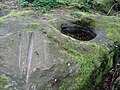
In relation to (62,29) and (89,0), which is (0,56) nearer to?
(62,29)

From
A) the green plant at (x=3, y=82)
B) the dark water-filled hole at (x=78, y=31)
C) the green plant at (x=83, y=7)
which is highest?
the green plant at (x=3, y=82)

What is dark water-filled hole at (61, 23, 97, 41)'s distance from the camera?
602cm

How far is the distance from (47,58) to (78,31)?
191 centimetres

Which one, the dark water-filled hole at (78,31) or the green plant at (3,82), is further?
the dark water-filled hole at (78,31)

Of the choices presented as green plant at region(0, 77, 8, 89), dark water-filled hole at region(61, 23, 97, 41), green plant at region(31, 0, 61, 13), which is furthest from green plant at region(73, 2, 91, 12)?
green plant at region(0, 77, 8, 89)

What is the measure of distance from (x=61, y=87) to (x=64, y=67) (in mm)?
335

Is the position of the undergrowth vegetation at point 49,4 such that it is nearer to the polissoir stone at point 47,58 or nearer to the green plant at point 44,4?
the green plant at point 44,4

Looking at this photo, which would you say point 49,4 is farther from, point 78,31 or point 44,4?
point 78,31

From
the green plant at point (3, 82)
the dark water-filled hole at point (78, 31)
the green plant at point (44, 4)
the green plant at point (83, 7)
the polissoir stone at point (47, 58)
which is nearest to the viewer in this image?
the green plant at point (3, 82)

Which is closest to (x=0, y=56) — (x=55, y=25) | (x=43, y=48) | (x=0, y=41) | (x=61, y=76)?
(x=0, y=41)

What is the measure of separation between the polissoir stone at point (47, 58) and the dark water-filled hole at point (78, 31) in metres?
0.46

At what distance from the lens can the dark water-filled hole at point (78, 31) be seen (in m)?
6.02

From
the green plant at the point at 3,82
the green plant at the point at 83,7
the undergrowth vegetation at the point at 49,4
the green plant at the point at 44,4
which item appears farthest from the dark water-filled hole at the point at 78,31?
the green plant at the point at 3,82

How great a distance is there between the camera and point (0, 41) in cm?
470
